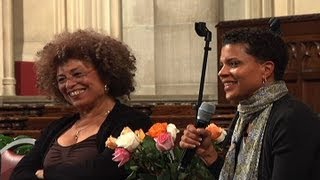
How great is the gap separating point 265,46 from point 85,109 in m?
0.99

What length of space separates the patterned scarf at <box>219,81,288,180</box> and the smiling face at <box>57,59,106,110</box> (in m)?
0.84

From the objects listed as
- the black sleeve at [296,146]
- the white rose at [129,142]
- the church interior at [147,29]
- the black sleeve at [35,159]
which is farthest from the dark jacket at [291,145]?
the church interior at [147,29]

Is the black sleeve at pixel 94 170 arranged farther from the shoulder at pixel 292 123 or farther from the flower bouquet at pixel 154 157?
the shoulder at pixel 292 123

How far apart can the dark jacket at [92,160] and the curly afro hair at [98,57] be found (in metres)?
0.09

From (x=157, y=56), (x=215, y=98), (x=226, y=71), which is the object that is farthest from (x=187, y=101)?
(x=226, y=71)

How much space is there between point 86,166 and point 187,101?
578 centimetres

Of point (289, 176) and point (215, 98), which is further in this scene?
point (215, 98)

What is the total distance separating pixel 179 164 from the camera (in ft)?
7.75

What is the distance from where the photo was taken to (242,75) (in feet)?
6.89

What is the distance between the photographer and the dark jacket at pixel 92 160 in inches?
105

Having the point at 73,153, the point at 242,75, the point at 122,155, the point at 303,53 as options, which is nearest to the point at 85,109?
the point at 73,153

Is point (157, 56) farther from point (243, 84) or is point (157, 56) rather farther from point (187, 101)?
point (243, 84)

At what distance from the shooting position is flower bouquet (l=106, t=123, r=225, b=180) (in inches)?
93.3

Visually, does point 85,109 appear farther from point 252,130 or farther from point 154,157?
point 252,130
